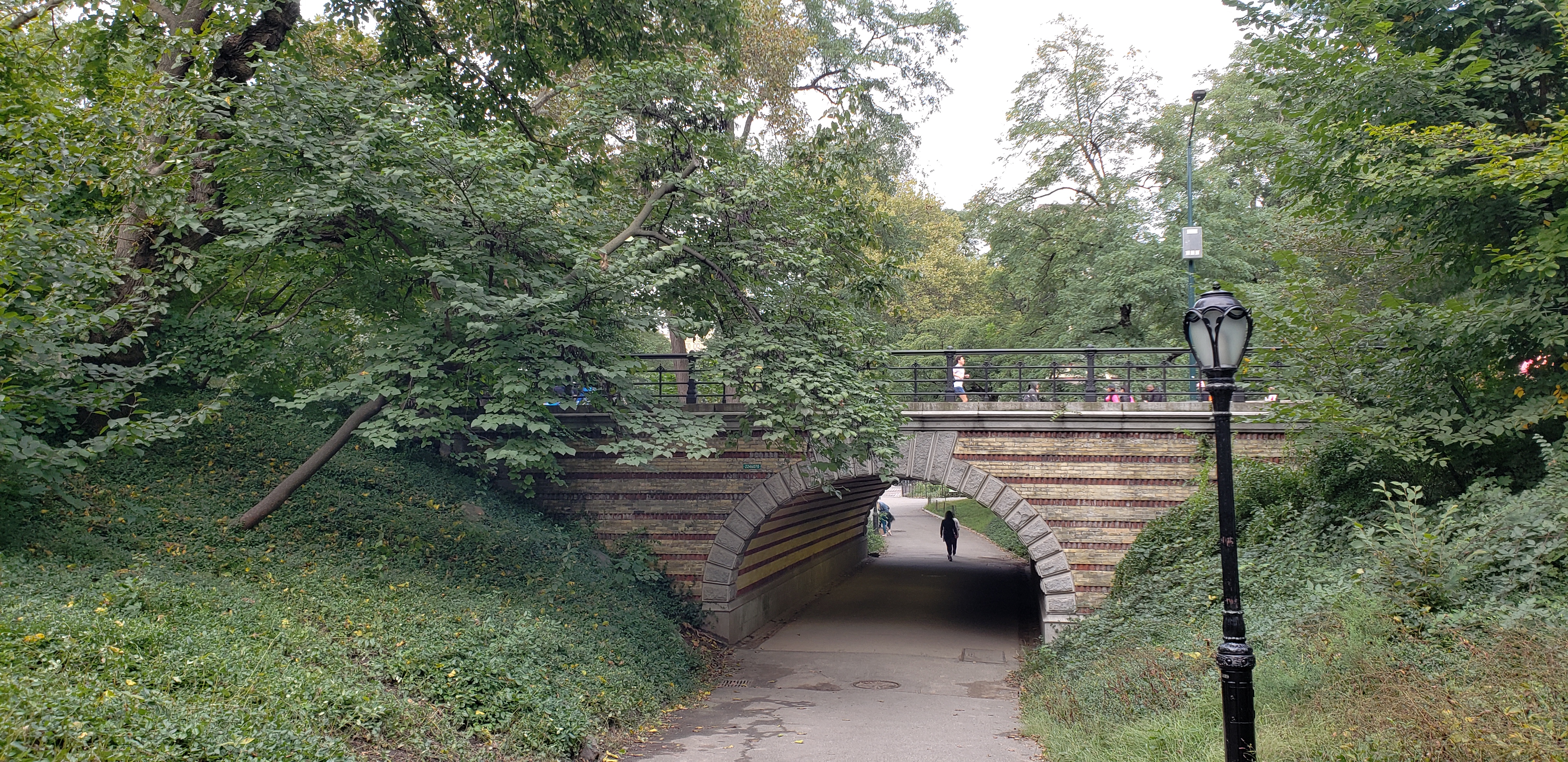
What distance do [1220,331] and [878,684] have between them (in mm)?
8597

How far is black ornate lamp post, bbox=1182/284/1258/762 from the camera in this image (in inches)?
223

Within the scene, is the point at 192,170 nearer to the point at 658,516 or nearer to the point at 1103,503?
the point at 658,516

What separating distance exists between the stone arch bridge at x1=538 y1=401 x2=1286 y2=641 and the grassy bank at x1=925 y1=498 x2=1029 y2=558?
11730 millimetres

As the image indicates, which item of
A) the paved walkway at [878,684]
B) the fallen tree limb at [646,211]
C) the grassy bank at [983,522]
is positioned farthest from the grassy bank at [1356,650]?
the grassy bank at [983,522]

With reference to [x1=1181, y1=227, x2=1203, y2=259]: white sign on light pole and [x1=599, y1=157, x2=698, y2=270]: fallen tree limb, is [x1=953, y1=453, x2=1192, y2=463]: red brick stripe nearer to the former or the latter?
[x1=1181, y1=227, x2=1203, y2=259]: white sign on light pole

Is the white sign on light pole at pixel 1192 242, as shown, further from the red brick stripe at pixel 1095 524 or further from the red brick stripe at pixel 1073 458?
the red brick stripe at pixel 1095 524

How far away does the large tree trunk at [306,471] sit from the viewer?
9688mm

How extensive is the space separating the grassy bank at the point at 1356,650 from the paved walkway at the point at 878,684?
104cm

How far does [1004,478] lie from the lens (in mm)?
14125

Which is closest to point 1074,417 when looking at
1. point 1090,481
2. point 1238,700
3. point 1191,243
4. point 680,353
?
point 1090,481

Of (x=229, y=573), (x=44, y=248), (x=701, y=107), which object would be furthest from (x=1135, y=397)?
(x=44, y=248)

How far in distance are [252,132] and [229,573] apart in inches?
168

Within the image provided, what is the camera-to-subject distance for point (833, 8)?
803 inches

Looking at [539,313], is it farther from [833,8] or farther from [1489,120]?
[833,8]
